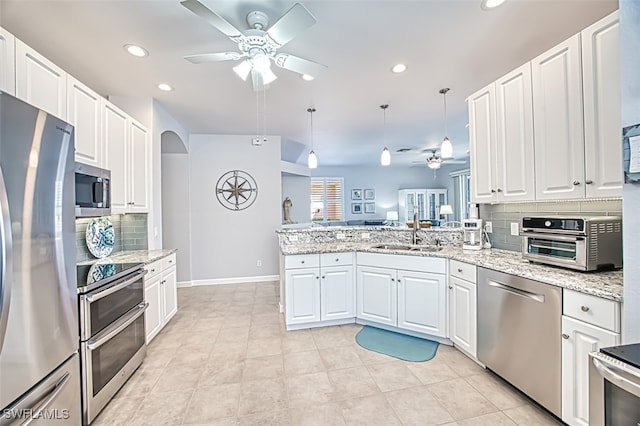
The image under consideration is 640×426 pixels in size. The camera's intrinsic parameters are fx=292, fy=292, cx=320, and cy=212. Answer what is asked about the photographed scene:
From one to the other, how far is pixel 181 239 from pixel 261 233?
1430 millimetres

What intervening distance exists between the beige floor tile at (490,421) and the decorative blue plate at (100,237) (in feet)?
11.3

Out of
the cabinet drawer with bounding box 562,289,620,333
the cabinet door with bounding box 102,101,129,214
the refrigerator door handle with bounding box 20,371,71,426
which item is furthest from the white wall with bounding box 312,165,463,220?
the refrigerator door handle with bounding box 20,371,71,426

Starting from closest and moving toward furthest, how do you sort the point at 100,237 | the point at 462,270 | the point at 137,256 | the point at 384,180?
the point at 462,270, the point at 100,237, the point at 137,256, the point at 384,180

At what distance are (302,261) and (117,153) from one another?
86.7 inches

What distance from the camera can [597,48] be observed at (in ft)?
5.89

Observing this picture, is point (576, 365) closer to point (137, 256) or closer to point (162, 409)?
point (162, 409)

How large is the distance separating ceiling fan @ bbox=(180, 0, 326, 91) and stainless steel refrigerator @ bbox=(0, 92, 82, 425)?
1033mm

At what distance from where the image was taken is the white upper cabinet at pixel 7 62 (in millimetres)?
1699

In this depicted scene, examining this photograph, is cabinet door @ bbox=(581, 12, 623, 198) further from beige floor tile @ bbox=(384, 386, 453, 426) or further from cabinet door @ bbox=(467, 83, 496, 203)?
beige floor tile @ bbox=(384, 386, 453, 426)

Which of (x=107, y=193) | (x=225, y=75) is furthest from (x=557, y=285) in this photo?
(x=107, y=193)

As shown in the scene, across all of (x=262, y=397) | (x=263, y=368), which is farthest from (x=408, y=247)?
(x=262, y=397)

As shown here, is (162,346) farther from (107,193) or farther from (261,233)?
(261,233)

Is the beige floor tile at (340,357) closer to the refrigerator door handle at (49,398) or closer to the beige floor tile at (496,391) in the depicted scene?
the beige floor tile at (496,391)

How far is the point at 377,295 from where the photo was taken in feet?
10.7
